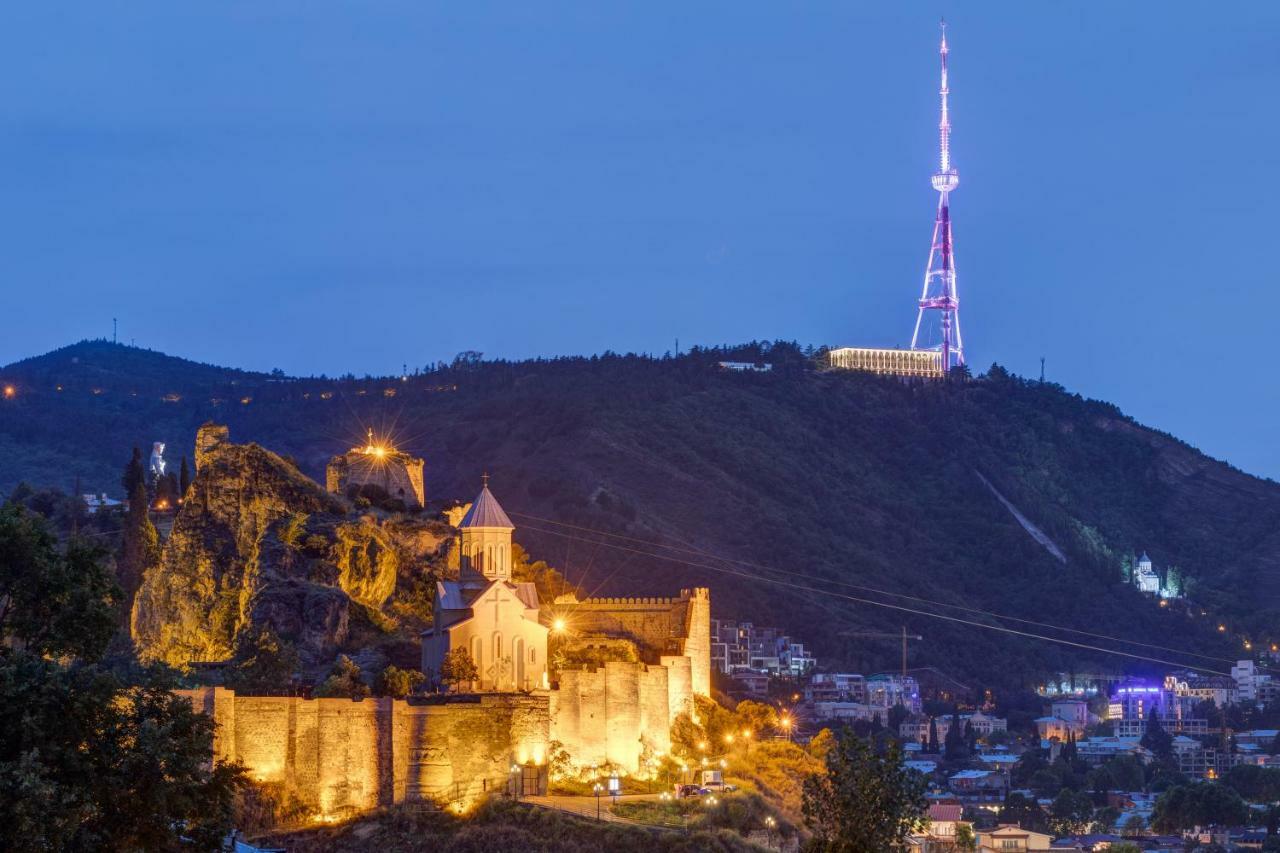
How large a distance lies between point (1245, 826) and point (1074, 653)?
139 ft

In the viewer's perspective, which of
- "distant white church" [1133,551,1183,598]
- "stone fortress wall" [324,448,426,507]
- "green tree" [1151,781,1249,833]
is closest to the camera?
"stone fortress wall" [324,448,426,507]

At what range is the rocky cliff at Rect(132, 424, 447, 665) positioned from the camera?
200 ft

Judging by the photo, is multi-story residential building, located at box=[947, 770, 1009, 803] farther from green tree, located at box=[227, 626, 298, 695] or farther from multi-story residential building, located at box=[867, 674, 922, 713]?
green tree, located at box=[227, 626, 298, 695]

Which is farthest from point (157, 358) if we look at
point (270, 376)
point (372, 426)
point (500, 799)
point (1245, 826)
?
point (500, 799)

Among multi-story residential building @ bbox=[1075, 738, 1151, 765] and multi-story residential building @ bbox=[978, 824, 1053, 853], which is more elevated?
multi-story residential building @ bbox=[1075, 738, 1151, 765]

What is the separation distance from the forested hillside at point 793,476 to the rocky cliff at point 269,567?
3456cm

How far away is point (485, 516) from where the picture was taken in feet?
211

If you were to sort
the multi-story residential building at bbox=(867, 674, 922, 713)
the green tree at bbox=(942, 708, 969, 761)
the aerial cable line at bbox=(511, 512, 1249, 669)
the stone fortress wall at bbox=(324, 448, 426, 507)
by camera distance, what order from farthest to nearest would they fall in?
the multi-story residential building at bbox=(867, 674, 922, 713)
the green tree at bbox=(942, 708, 969, 761)
the aerial cable line at bbox=(511, 512, 1249, 669)
the stone fortress wall at bbox=(324, 448, 426, 507)

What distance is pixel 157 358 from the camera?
574 ft

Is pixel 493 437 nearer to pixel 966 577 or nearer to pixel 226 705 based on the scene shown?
pixel 966 577

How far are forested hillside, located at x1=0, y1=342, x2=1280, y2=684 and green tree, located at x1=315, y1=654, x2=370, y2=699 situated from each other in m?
44.1

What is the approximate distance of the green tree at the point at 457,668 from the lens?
57156mm

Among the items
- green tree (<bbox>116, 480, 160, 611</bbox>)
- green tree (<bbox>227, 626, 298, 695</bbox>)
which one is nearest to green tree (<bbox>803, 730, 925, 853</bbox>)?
green tree (<bbox>227, 626, 298, 695</bbox>)

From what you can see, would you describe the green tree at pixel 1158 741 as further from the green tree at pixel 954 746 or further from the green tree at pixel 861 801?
the green tree at pixel 861 801
